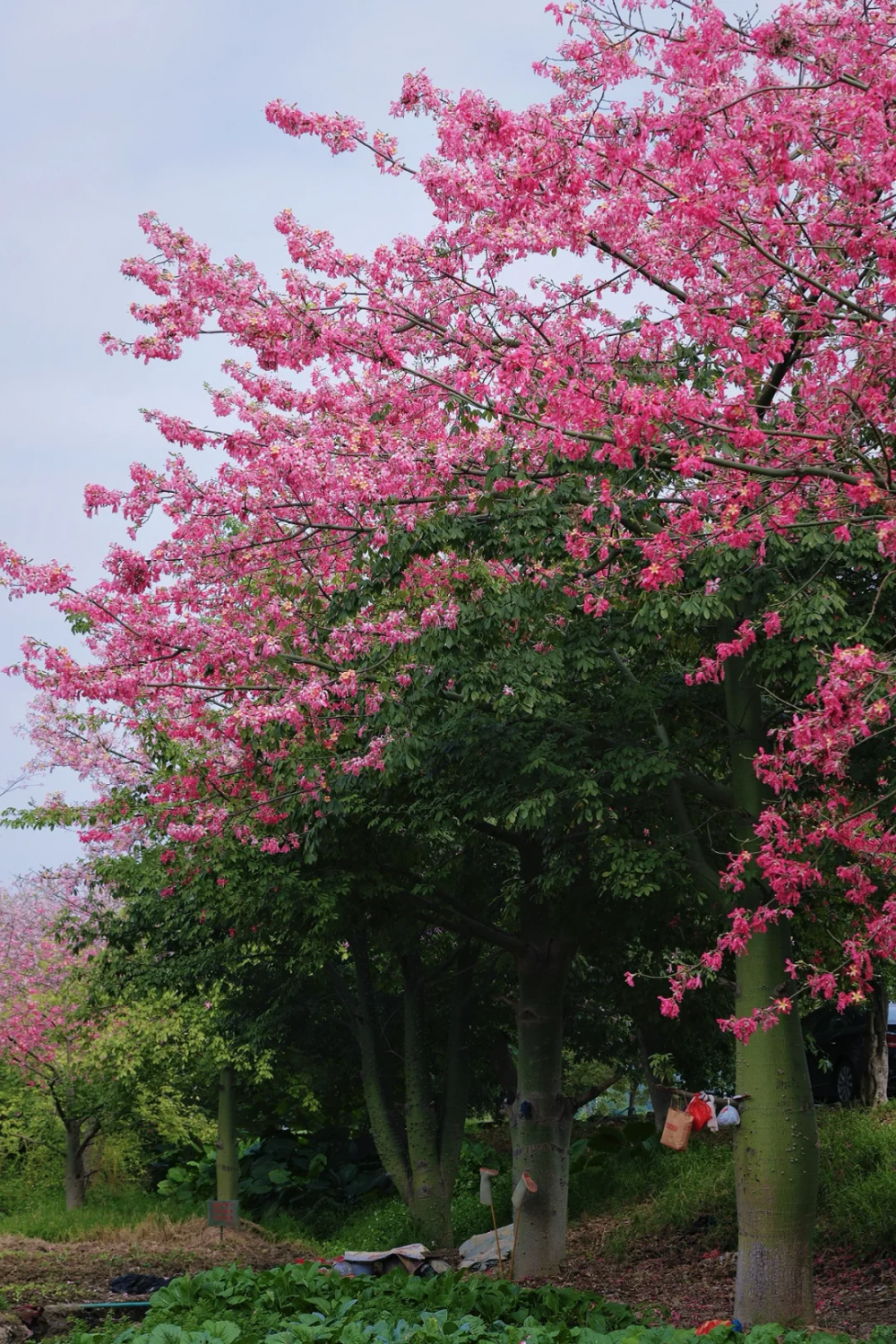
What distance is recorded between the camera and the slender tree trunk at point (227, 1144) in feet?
76.0

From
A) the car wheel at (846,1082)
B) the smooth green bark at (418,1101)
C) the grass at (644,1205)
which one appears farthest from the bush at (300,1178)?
the car wheel at (846,1082)

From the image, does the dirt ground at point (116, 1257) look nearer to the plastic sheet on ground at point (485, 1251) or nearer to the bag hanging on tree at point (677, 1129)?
the plastic sheet on ground at point (485, 1251)

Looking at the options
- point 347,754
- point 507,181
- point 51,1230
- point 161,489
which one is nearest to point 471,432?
point 507,181

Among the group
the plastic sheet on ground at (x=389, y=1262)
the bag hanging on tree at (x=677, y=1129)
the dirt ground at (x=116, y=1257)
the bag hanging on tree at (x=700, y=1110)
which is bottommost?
the dirt ground at (x=116, y=1257)

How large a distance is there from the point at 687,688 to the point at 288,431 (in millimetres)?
4816

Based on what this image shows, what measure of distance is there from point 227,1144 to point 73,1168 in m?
3.73

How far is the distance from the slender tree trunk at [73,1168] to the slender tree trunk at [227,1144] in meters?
3.08

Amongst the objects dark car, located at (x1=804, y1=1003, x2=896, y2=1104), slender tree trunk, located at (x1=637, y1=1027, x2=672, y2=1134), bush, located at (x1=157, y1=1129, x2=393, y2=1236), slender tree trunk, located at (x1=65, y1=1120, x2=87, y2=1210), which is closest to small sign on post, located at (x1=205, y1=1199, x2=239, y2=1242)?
bush, located at (x1=157, y1=1129, x2=393, y2=1236)

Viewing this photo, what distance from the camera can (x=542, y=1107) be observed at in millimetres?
16578

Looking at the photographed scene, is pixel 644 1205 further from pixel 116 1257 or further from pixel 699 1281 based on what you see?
pixel 116 1257

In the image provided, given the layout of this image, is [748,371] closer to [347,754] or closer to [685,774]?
[685,774]

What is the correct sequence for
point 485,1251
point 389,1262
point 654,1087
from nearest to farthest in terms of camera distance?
point 389,1262, point 485,1251, point 654,1087

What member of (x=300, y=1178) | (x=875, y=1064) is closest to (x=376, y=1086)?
(x=300, y=1178)

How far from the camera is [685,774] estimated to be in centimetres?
1252
